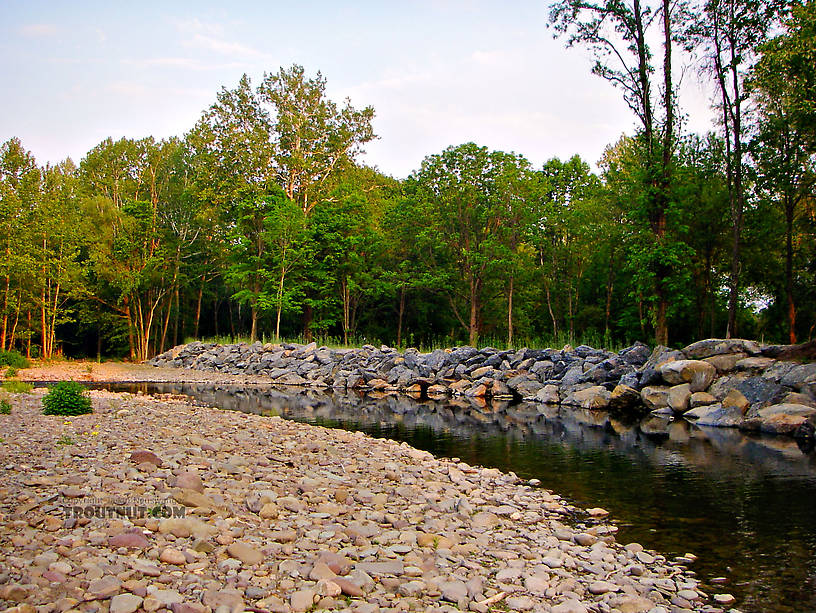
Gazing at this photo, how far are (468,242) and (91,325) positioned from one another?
23.2 metres

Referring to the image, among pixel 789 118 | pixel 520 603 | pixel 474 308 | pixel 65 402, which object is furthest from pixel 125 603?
pixel 474 308

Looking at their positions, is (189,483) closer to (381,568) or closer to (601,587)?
(381,568)

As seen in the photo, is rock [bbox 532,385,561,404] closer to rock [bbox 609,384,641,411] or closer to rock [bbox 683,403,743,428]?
rock [bbox 609,384,641,411]

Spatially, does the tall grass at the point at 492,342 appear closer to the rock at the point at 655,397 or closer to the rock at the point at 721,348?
the rock at the point at 721,348

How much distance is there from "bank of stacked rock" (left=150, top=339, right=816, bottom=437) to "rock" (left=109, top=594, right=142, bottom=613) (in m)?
11.9

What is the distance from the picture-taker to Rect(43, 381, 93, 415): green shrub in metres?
9.27

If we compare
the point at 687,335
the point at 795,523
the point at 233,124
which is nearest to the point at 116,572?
the point at 795,523

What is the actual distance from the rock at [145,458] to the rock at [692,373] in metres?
12.8

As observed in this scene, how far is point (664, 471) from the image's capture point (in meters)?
8.13

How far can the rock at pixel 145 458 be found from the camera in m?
5.71

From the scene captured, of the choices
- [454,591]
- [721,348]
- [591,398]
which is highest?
[721,348]

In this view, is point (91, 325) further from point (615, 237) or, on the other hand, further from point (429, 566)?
point (429, 566)

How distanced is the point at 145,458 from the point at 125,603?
2.98 meters

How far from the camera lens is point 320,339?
2855 cm
